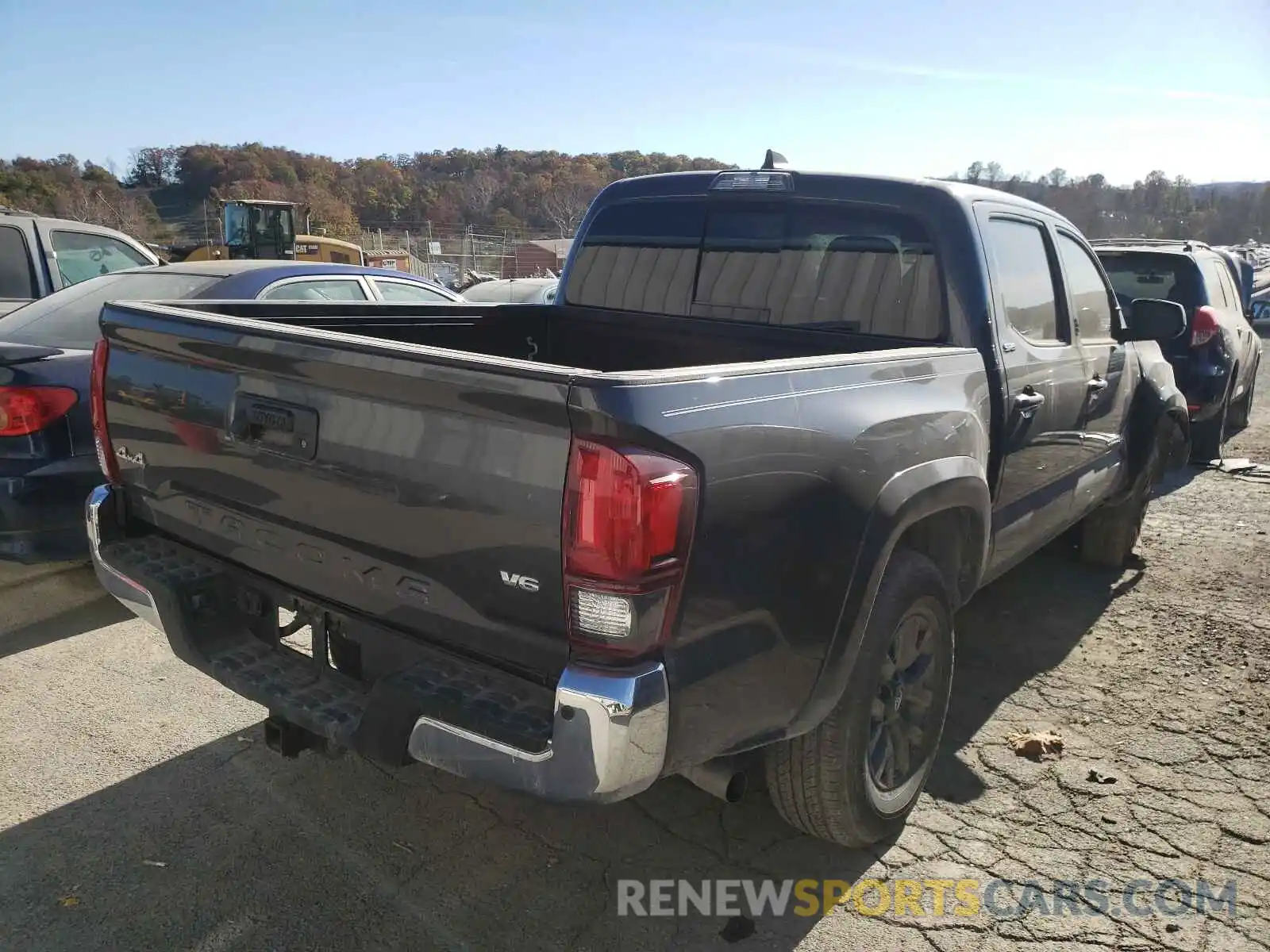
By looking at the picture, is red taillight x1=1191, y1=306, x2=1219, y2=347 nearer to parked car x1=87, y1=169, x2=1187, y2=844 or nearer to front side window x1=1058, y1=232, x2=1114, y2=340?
front side window x1=1058, y1=232, x2=1114, y2=340

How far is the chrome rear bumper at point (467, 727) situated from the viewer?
1962mm

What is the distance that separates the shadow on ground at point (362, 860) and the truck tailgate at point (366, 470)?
490mm

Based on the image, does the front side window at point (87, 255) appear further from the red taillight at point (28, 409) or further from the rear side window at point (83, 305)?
the red taillight at point (28, 409)

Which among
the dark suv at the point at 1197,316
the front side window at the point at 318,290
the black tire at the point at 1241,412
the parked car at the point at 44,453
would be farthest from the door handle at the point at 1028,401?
the black tire at the point at 1241,412

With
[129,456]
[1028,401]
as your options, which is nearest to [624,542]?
[129,456]

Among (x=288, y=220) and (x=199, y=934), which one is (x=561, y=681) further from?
(x=288, y=220)

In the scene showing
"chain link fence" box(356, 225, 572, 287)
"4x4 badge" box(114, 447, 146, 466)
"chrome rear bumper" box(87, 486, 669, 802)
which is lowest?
"chain link fence" box(356, 225, 572, 287)

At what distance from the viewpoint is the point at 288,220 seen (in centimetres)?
2648

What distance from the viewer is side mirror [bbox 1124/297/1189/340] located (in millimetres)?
4734

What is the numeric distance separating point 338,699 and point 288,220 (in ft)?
87.7

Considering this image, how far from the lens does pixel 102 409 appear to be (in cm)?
315

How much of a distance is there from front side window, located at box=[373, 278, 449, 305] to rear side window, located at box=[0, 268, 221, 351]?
1181 millimetres

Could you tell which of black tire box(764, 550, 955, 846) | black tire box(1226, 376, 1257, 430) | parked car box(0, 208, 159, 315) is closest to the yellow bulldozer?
parked car box(0, 208, 159, 315)

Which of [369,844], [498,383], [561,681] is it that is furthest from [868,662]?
[369,844]
